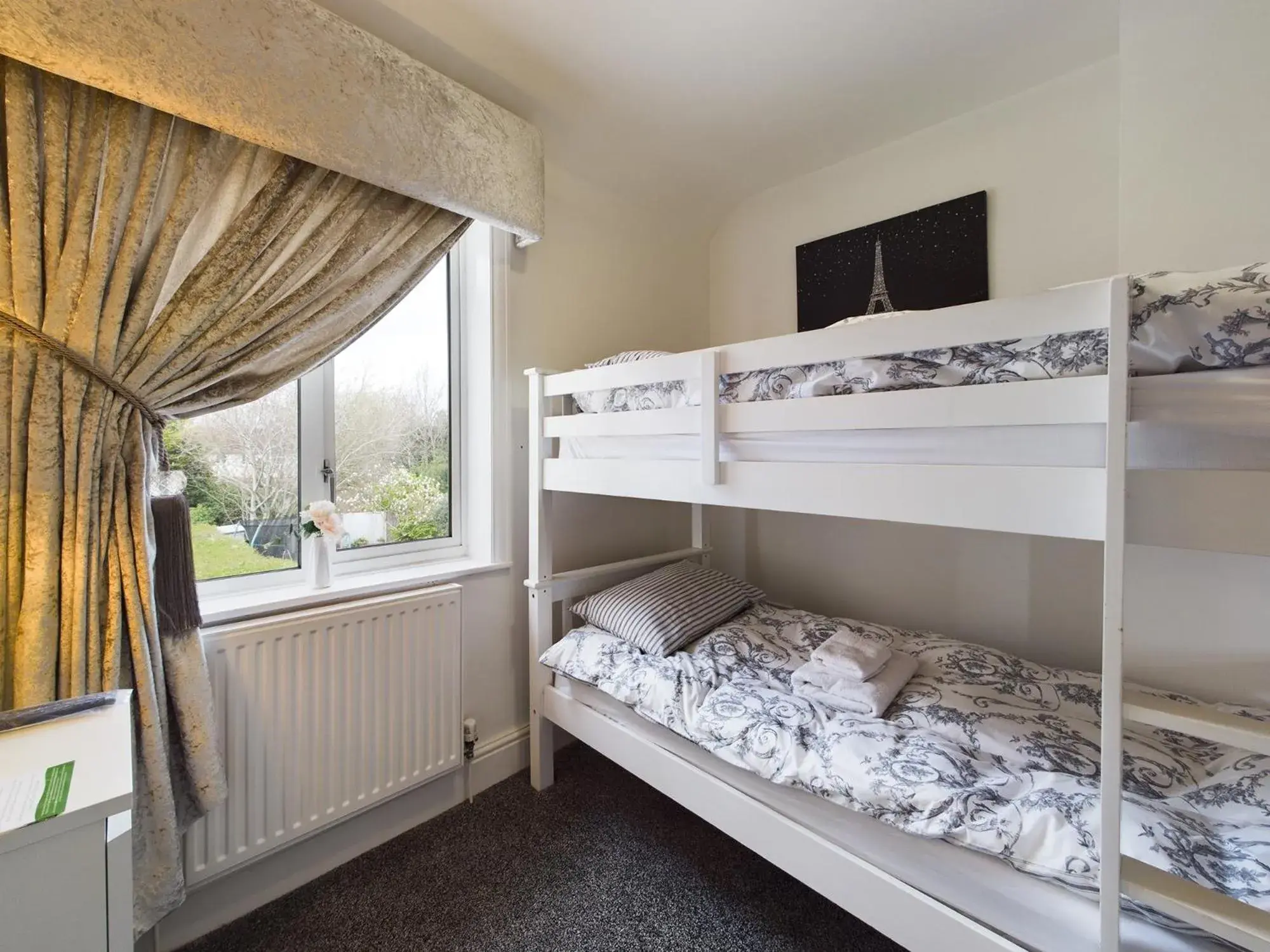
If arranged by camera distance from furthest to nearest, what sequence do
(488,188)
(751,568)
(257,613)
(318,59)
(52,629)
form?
(751,568) < (488,188) < (257,613) < (318,59) < (52,629)

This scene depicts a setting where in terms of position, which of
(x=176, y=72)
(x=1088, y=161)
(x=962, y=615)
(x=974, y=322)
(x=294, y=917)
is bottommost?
(x=294, y=917)

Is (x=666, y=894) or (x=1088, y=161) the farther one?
(x=1088, y=161)

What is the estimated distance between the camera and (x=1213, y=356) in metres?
0.76

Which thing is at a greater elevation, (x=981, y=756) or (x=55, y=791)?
(x=55, y=791)

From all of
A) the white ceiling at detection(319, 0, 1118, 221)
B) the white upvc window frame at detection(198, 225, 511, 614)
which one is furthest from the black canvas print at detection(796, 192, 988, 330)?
the white upvc window frame at detection(198, 225, 511, 614)

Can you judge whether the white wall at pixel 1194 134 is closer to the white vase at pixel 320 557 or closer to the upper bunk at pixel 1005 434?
the upper bunk at pixel 1005 434

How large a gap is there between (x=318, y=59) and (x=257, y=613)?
1.44 m

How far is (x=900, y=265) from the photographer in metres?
2.08

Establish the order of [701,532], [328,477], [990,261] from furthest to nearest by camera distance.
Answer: [701,532], [990,261], [328,477]

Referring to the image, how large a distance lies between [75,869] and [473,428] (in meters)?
1.54

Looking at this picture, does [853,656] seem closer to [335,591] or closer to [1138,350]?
[1138,350]

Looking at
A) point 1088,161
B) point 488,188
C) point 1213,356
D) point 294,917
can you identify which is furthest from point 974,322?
point 294,917

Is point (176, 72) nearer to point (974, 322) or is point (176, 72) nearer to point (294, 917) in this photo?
point (974, 322)

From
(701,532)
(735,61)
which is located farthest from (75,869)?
(735,61)
